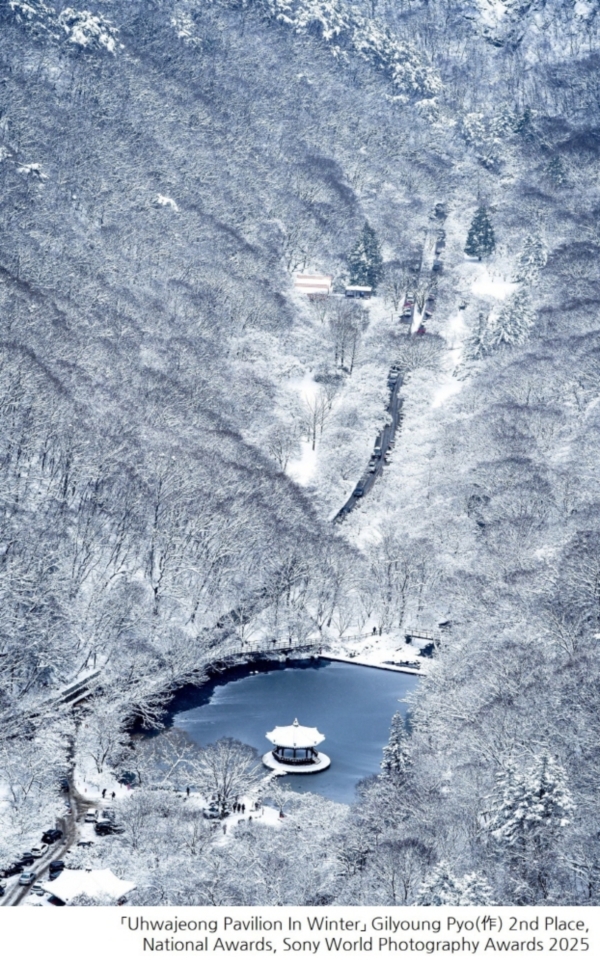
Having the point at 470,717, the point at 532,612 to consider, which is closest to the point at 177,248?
the point at 532,612

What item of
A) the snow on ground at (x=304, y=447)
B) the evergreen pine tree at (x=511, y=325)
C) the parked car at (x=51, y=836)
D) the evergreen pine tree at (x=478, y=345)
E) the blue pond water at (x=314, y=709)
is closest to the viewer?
the parked car at (x=51, y=836)

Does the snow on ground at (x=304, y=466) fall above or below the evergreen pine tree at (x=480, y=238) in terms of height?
below

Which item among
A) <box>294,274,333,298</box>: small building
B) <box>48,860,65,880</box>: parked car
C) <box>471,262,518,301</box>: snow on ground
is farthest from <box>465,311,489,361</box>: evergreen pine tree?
<box>48,860,65,880</box>: parked car

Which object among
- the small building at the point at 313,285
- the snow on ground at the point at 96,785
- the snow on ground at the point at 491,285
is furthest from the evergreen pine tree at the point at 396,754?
the snow on ground at the point at 491,285

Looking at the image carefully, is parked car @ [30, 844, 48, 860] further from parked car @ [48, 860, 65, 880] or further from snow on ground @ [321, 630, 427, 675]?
snow on ground @ [321, 630, 427, 675]

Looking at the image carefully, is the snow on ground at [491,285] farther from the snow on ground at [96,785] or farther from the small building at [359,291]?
the snow on ground at [96,785]

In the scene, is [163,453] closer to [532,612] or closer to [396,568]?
[396,568]
